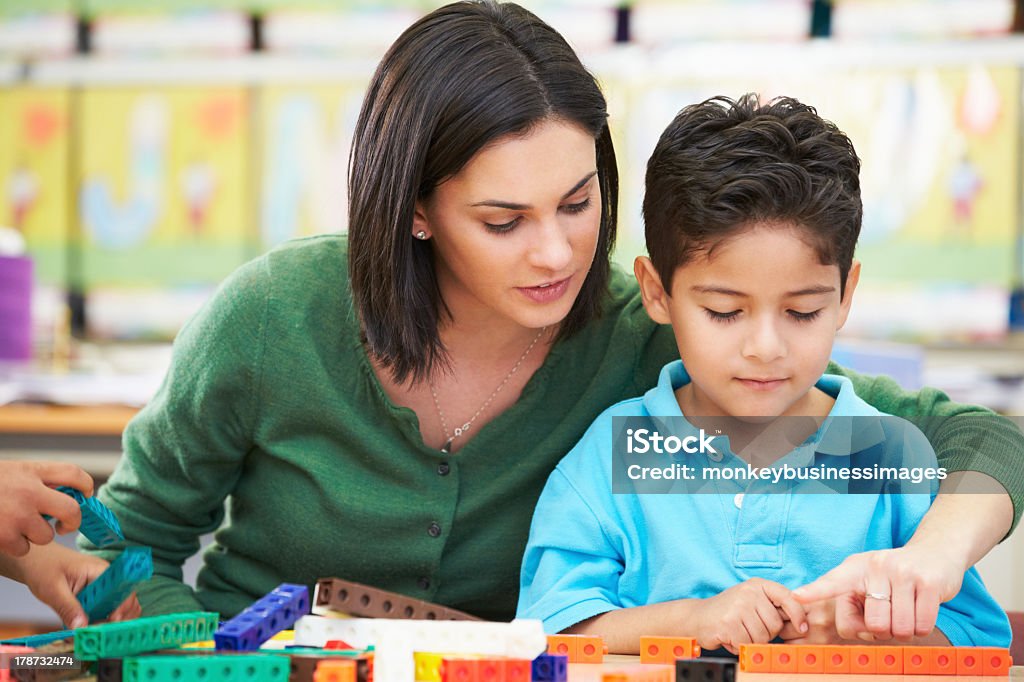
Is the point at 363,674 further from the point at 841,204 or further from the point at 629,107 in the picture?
the point at 629,107

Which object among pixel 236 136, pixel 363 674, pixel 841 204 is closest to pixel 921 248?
pixel 236 136

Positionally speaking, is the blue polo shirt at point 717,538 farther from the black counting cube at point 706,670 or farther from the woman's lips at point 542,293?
the black counting cube at point 706,670

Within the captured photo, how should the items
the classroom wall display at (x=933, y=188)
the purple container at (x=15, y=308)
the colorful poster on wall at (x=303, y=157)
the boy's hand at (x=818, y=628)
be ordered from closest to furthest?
the boy's hand at (x=818, y=628)
the purple container at (x=15, y=308)
the classroom wall display at (x=933, y=188)
the colorful poster on wall at (x=303, y=157)

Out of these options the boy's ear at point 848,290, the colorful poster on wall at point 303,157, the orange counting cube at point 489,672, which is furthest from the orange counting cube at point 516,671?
the colorful poster on wall at point 303,157

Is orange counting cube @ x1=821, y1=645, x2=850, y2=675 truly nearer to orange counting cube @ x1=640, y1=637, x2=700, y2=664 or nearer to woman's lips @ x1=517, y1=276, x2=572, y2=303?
orange counting cube @ x1=640, y1=637, x2=700, y2=664

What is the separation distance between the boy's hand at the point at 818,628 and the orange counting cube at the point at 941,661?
0.30 ft

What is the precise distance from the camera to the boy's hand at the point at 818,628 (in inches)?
38.6

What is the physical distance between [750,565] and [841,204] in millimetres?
362

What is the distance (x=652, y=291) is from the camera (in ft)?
4.16

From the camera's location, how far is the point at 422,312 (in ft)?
4.21

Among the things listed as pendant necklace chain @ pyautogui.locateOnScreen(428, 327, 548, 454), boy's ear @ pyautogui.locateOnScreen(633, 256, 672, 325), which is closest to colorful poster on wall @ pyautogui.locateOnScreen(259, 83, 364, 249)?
pendant necklace chain @ pyautogui.locateOnScreen(428, 327, 548, 454)

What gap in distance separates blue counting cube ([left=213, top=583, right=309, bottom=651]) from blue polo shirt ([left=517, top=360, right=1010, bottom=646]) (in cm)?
29

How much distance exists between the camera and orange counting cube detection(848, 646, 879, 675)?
2.95 ft

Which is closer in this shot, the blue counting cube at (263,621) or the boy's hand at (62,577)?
the blue counting cube at (263,621)
